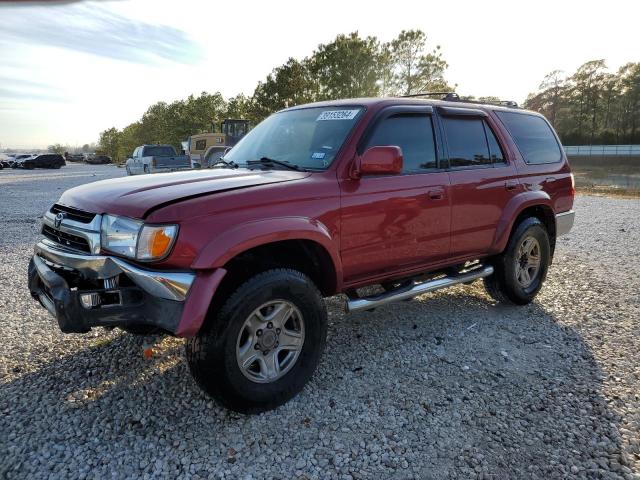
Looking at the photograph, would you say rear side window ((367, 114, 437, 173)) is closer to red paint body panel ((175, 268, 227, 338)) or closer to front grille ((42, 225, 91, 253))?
red paint body panel ((175, 268, 227, 338))

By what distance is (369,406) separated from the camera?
119 inches

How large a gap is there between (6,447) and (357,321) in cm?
282

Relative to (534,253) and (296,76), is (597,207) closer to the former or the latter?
(534,253)

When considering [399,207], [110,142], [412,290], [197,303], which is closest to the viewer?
[197,303]

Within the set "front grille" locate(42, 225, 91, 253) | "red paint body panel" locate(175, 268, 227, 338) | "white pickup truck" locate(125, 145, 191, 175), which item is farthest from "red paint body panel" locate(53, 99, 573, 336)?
"white pickup truck" locate(125, 145, 191, 175)

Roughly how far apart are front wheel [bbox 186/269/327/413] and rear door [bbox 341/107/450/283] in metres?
0.52

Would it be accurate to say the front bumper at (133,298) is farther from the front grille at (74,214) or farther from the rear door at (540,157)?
the rear door at (540,157)

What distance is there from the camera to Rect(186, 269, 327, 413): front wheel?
268cm

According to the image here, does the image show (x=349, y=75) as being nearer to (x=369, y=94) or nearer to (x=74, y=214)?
(x=369, y=94)

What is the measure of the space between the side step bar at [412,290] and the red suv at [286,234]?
0.02m

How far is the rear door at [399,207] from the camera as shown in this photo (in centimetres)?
333

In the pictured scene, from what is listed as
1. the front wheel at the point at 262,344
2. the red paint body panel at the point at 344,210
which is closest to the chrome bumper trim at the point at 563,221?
the red paint body panel at the point at 344,210

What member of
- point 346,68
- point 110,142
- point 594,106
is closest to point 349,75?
point 346,68

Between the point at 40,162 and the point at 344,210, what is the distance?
49.0 m
